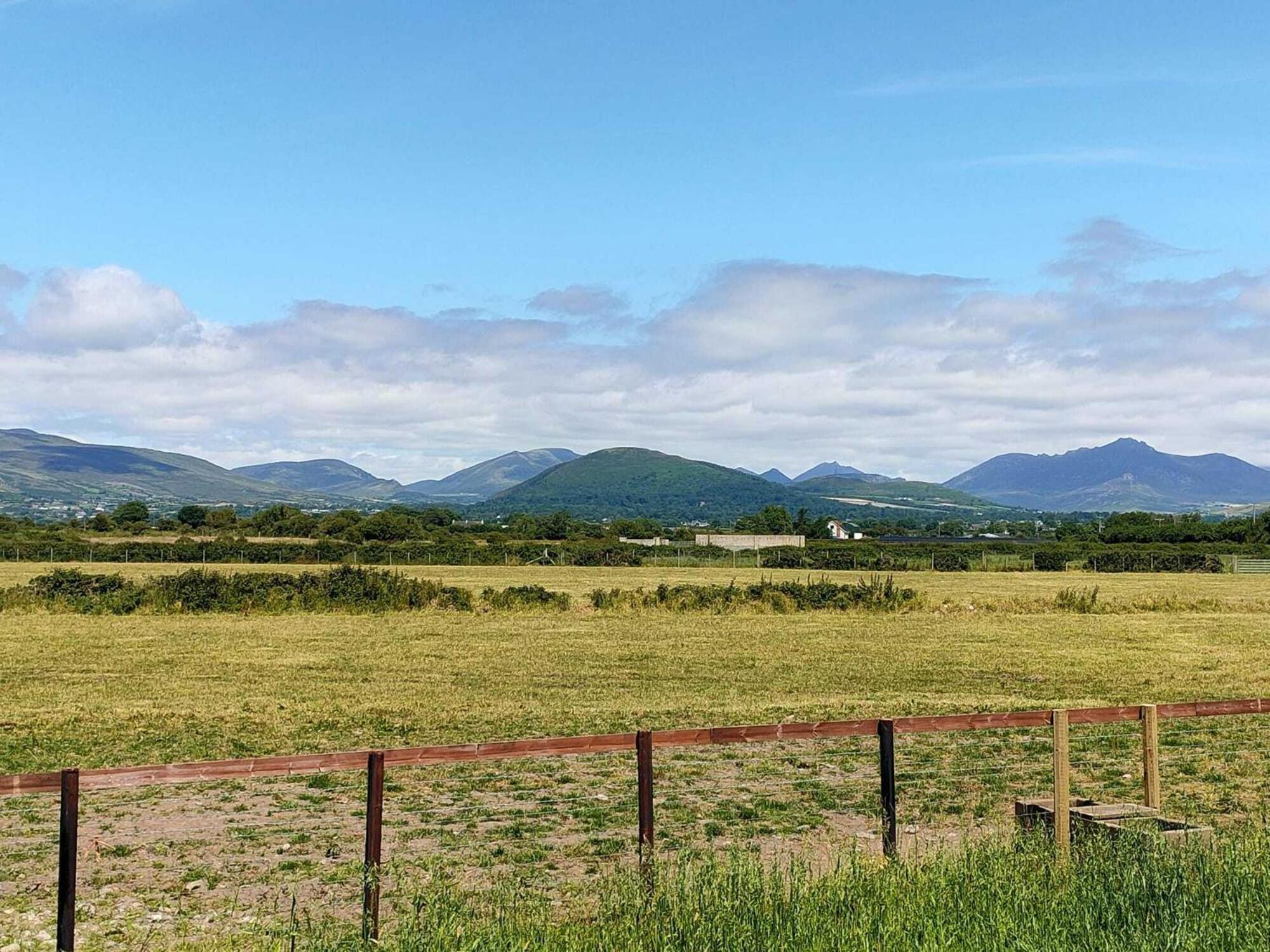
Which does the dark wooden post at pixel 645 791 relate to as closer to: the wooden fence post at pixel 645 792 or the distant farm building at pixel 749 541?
the wooden fence post at pixel 645 792

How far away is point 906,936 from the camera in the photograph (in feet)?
23.9

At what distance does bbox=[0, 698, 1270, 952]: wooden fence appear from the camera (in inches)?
312

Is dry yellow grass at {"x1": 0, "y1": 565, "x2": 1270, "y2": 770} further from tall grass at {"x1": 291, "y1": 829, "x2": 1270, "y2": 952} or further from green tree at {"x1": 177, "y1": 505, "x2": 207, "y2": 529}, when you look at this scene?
green tree at {"x1": 177, "y1": 505, "x2": 207, "y2": 529}

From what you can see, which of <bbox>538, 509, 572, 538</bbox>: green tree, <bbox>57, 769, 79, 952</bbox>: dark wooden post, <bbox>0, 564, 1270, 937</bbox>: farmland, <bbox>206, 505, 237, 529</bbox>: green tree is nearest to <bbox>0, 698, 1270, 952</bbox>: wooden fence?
<bbox>57, 769, 79, 952</bbox>: dark wooden post

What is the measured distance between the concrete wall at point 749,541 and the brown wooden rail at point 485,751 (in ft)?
401

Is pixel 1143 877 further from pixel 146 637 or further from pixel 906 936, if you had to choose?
pixel 146 637

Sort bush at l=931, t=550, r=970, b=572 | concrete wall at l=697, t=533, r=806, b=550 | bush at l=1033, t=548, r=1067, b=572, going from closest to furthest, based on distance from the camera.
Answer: bush at l=931, t=550, r=970, b=572
bush at l=1033, t=548, r=1067, b=572
concrete wall at l=697, t=533, r=806, b=550

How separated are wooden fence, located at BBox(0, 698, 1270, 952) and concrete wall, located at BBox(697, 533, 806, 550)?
122m

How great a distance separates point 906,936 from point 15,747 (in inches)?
575

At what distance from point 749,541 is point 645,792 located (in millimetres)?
133266

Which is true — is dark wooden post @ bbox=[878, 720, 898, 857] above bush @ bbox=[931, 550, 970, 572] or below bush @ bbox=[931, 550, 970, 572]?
above

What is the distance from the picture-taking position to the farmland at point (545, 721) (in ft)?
37.0

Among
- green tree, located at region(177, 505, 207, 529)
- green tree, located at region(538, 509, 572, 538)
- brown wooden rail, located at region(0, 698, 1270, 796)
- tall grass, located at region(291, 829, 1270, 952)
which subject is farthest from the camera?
green tree, located at region(538, 509, 572, 538)

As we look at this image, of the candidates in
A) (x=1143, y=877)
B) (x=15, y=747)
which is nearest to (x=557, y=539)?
(x=15, y=747)
